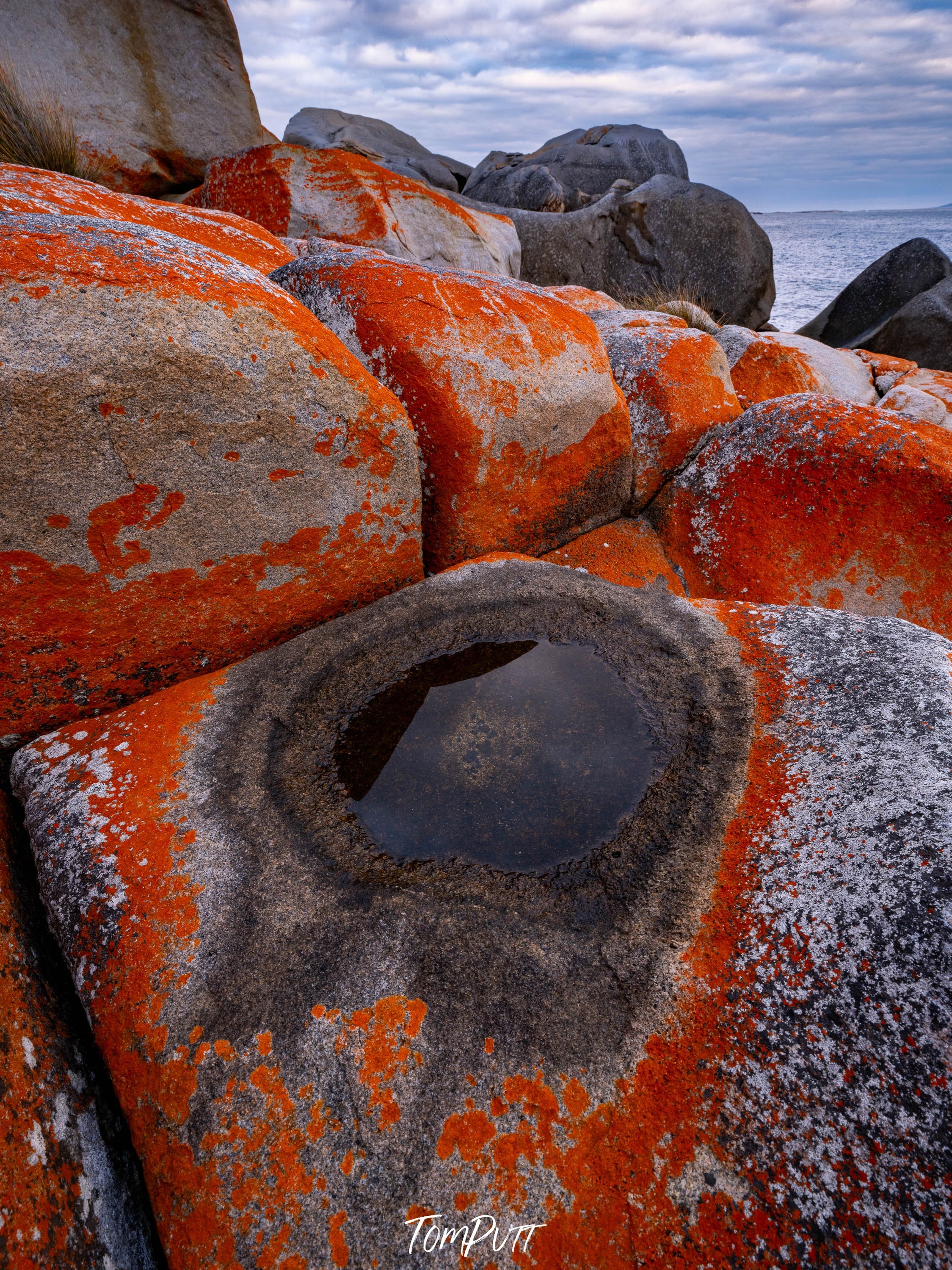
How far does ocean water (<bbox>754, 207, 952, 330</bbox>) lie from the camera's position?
18125 millimetres

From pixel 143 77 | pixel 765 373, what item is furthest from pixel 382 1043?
pixel 143 77

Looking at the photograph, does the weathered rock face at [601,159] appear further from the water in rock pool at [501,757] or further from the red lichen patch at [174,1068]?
the red lichen patch at [174,1068]

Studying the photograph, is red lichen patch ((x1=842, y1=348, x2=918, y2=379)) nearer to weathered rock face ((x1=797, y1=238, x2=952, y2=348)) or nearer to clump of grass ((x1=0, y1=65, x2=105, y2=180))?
weathered rock face ((x1=797, y1=238, x2=952, y2=348))

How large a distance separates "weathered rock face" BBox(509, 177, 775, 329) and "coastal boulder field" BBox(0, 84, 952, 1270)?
27.2ft

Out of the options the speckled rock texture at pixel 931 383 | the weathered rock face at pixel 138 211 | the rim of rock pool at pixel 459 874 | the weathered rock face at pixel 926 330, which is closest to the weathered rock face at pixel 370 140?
the weathered rock face at pixel 926 330

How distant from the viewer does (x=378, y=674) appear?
185 centimetres

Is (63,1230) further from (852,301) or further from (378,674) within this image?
(852,301)

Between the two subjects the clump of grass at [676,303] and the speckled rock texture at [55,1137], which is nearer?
the speckled rock texture at [55,1137]

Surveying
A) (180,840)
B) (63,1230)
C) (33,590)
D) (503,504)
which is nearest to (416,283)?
(503,504)

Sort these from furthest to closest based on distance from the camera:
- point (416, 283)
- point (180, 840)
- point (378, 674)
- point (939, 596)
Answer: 1. point (939, 596)
2. point (416, 283)
3. point (378, 674)
4. point (180, 840)

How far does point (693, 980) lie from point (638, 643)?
999 millimetres

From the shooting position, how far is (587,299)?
526 centimetres

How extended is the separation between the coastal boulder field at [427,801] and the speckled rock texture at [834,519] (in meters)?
0.02

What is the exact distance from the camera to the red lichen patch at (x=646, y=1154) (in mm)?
908
